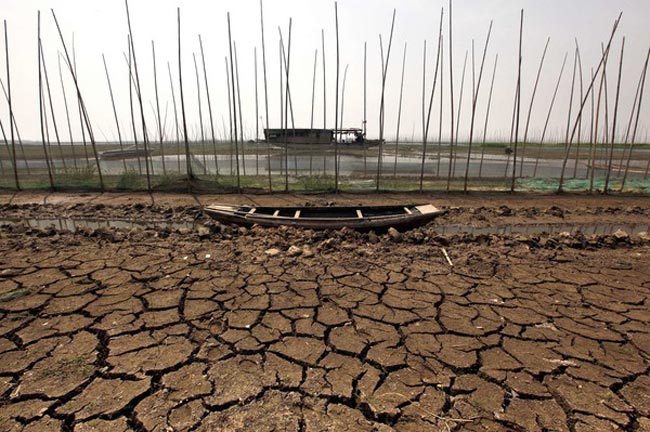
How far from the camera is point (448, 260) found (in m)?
4.23

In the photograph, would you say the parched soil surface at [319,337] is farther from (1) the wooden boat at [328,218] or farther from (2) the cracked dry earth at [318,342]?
(1) the wooden boat at [328,218]

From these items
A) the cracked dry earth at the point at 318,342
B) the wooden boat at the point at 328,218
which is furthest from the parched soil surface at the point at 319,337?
the wooden boat at the point at 328,218

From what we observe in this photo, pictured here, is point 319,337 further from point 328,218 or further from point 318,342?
point 328,218

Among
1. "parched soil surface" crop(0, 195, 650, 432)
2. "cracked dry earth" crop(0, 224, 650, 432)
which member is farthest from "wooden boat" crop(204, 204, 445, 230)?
"cracked dry earth" crop(0, 224, 650, 432)

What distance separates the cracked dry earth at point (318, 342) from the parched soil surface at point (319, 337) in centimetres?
1

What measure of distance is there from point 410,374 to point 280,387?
0.86 meters

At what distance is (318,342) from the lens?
2.51 metres

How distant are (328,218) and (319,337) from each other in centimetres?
305

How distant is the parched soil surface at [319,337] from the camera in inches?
73.0

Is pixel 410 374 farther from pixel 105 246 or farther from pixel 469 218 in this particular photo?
pixel 469 218

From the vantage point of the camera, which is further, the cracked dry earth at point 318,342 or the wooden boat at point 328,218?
the wooden boat at point 328,218

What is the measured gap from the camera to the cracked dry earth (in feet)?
6.06

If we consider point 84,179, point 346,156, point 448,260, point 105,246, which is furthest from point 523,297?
point 346,156

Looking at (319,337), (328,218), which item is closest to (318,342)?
(319,337)
